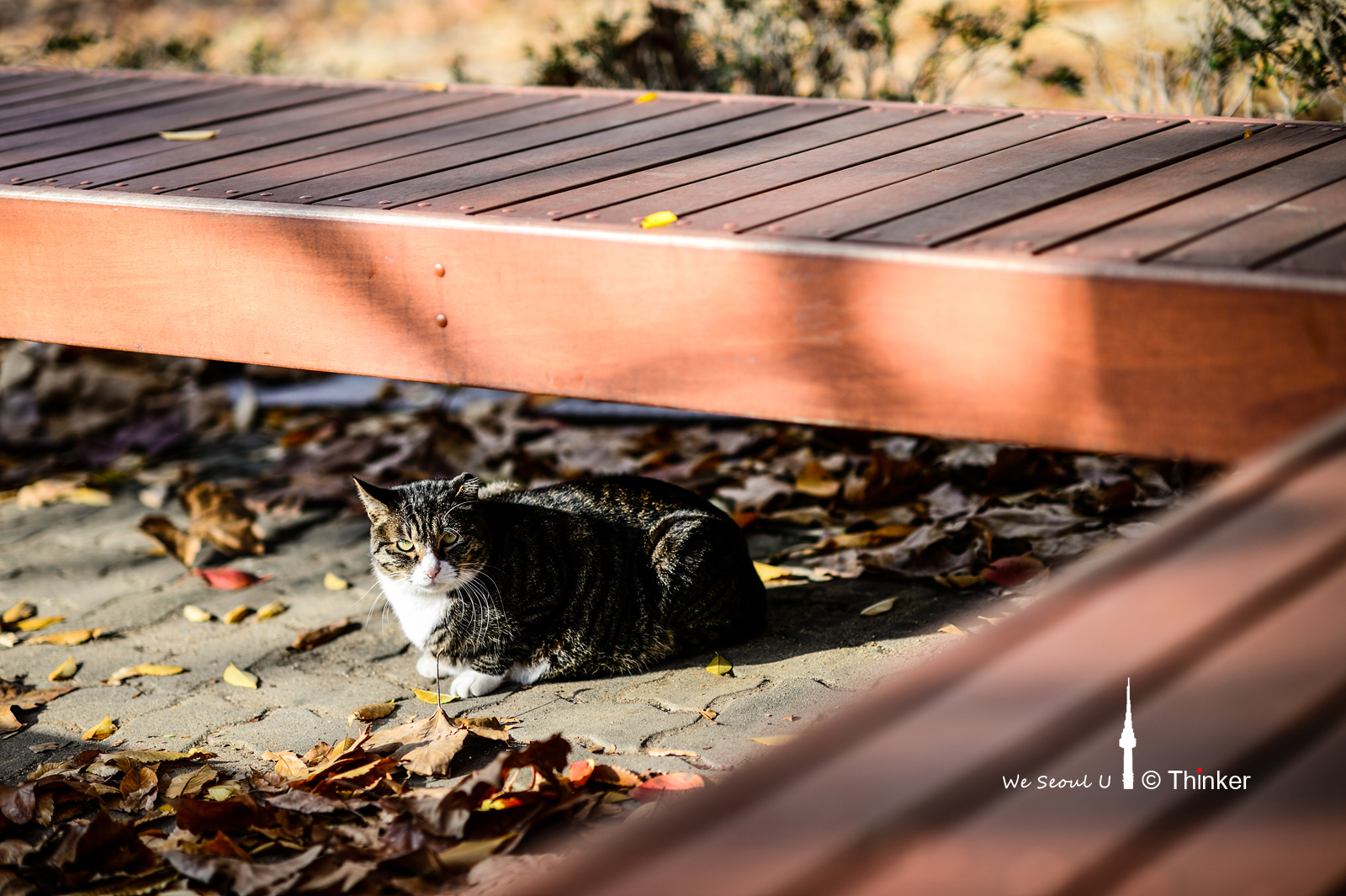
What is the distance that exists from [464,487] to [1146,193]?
169 cm

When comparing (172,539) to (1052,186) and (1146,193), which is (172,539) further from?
(1146,193)

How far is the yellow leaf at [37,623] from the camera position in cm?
349

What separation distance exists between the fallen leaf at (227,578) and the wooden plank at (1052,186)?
2.50m

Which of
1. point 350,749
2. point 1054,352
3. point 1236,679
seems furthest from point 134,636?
point 1236,679

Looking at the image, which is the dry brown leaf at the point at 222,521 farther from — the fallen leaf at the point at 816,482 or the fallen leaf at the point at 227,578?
the fallen leaf at the point at 816,482

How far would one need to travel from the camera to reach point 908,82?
192 inches

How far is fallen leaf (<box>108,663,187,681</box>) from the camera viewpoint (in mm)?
3139

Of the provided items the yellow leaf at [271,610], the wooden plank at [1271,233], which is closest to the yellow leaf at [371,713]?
the yellow leaf at [271,610]

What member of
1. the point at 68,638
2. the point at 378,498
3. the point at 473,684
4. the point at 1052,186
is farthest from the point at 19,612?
the point at 1052,186

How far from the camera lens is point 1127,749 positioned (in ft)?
3.54

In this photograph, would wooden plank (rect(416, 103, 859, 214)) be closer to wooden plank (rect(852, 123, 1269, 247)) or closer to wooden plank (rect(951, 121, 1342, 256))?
wooden plank (rect(852, 123, 1269, 247))

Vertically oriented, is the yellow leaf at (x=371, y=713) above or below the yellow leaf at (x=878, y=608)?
below

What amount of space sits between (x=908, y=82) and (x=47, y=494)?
3.72 meters

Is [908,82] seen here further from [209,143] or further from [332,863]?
[332,863]
